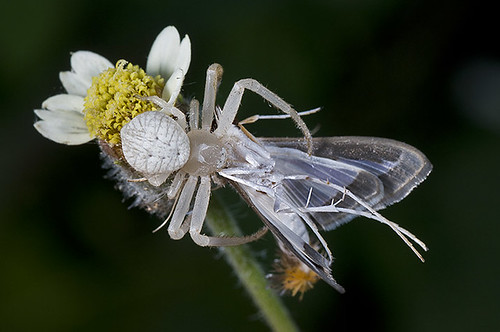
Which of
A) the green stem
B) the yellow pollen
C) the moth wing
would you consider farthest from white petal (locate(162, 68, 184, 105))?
the yellow pollen

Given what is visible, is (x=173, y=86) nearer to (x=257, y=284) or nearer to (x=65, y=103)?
(x=65, y=103)

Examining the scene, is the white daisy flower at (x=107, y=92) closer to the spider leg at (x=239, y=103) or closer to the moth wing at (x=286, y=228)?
the spider leg at (x=239, y=103)

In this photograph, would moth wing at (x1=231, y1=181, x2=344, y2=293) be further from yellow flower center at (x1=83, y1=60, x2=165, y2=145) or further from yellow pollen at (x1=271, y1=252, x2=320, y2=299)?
yellow flower center at (x1=83, y1=60, x2=165, y2=145)

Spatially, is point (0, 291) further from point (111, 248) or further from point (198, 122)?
point (198, 122)

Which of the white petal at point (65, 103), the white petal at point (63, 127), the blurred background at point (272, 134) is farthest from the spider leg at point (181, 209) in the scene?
the blurred background at point (272, 134)

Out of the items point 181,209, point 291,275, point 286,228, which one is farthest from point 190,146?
point 291,275

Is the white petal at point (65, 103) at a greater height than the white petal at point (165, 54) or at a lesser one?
lesser
